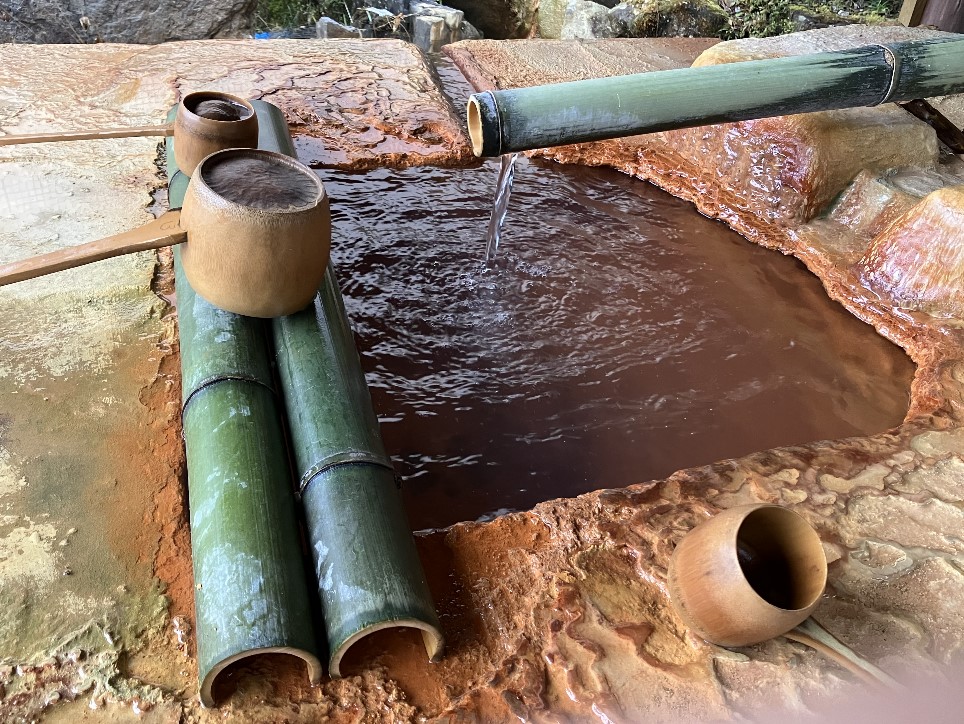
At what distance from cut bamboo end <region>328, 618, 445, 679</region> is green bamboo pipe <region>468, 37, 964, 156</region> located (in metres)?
1.93

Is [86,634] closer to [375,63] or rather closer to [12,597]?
[12,597]

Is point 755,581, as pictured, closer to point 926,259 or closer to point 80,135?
point 926,259

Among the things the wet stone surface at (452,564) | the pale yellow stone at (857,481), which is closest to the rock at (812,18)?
the wet stone surface at (452,564)

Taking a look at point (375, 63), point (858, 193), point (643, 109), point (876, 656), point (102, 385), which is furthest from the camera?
point (375, 63)

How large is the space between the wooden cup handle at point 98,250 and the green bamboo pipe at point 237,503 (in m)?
0.29

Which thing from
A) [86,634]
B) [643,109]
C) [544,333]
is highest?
[643,109]

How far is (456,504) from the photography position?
2404 millimetres

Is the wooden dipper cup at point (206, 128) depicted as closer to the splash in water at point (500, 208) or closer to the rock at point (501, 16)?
the splash in water at point (500, 208)

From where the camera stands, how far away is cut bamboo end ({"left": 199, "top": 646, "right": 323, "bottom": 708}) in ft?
5.14

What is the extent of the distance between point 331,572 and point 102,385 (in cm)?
120

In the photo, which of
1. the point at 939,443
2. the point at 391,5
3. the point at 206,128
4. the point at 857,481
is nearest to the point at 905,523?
the point at 857,481

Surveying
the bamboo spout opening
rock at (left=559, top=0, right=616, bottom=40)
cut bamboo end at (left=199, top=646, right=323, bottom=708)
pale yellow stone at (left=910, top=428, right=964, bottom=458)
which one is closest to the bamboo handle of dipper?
the bamboo spout opening

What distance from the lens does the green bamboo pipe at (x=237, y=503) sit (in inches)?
63.2

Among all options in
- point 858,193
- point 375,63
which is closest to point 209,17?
point 375,63
